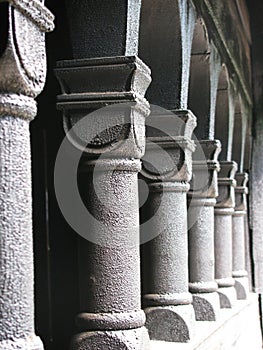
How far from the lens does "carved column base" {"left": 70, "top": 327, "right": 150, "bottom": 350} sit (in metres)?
3.41

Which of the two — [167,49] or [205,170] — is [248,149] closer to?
[205,170]

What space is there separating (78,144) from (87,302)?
27.9 inches

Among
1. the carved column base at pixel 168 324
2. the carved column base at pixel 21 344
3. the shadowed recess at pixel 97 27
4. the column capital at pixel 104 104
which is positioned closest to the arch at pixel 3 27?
the carved column base at pixel 21 344

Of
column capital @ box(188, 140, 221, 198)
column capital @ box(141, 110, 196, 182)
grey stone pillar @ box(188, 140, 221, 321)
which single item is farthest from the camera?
column capital @ box(188, 140, 221, 198)

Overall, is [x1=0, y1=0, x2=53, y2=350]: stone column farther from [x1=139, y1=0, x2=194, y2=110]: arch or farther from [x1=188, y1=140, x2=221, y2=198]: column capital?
[x1=188, y1=140, x2=221, y2=198]: column capital

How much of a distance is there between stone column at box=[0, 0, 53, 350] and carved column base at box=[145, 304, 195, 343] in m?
2.31

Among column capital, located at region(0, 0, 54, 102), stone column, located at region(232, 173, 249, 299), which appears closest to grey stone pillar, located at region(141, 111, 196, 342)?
column capital, located at region(0, 0, 54, 102)

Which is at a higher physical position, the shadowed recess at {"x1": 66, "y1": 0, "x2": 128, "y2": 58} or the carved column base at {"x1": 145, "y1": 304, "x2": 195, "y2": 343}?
the shadowed recess at {"x1": 66, "y1": 0, "x2": 128, "y2": 58}

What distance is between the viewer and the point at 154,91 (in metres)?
4.89

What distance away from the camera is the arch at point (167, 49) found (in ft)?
15.2

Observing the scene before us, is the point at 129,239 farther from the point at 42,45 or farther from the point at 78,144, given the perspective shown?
the point at 42,45

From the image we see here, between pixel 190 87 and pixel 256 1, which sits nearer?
pixel 190 87

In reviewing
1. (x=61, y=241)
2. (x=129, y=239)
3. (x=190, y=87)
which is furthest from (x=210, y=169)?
(x=129, y=239)

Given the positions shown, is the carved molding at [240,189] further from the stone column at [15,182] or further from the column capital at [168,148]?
the stone column at [15,182]
